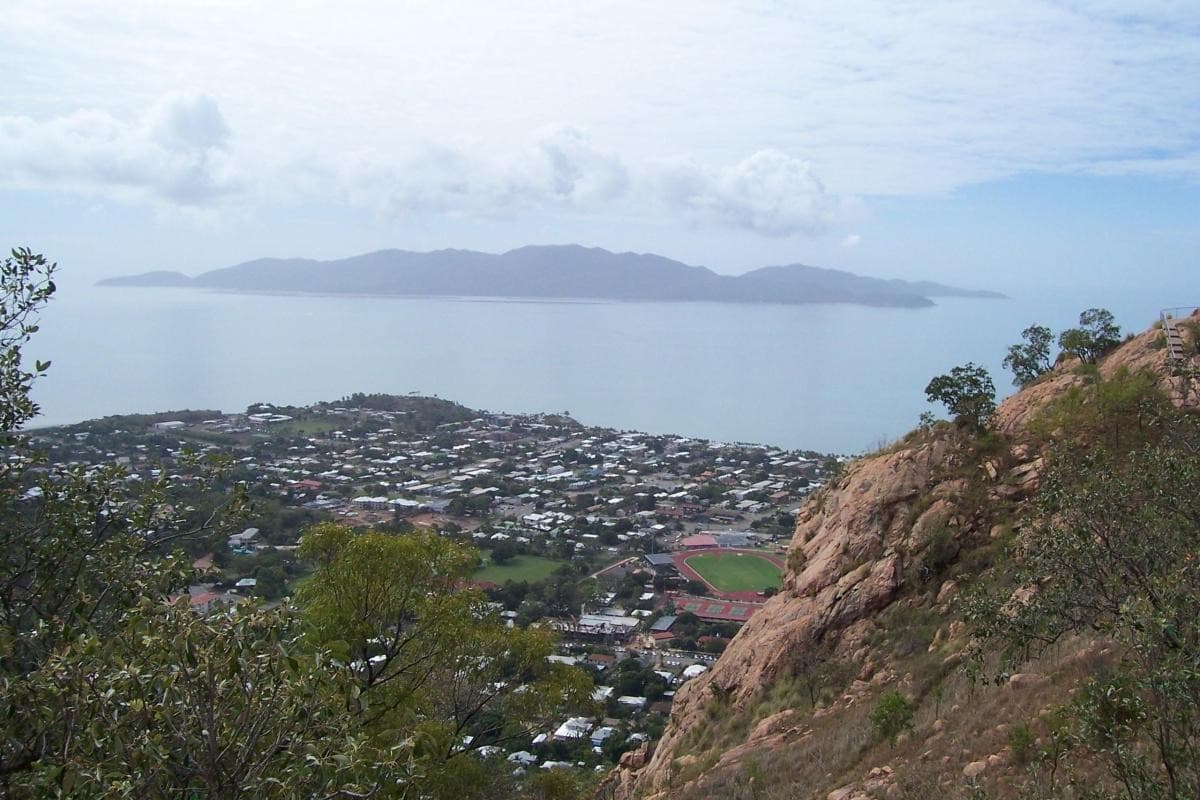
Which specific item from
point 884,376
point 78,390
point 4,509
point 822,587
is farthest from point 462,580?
point 884,376

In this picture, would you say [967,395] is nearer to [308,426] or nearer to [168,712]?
[168,712]

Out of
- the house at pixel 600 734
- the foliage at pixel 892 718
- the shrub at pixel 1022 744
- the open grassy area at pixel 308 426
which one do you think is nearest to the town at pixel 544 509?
the house at pixel 600 734

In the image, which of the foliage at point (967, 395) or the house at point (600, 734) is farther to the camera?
the house at point (600, 734)

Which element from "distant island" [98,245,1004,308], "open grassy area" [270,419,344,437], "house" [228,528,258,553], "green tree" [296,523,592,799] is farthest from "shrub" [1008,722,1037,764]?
"distant island" [98,245,1004,308]

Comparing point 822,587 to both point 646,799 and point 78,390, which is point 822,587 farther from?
point 78,390

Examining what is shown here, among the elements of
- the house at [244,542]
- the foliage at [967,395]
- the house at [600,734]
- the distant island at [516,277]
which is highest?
the distant island at [516,277]

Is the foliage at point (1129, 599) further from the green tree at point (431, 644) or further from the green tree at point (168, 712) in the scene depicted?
the green tree at point (431, 644)
